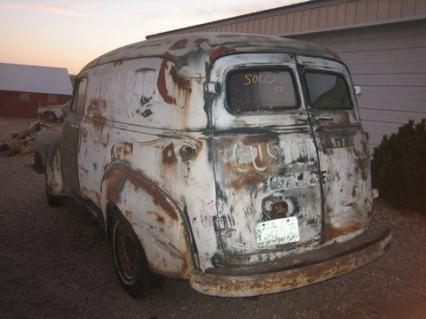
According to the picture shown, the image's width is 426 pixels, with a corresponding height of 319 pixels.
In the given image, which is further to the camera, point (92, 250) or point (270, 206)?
point (92, 250)

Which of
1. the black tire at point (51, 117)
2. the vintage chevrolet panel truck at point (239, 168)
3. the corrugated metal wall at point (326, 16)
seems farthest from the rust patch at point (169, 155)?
the black tire at point (51, 117)

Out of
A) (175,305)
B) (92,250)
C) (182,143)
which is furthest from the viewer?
(92,250)

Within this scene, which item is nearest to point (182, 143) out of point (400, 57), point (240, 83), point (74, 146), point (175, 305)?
point (240, 83)

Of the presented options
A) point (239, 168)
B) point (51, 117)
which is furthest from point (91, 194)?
point (51, 117)

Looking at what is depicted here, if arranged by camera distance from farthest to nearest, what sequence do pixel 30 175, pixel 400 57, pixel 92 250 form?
pixel 30 175, pixel 400 57, pixel 92 250

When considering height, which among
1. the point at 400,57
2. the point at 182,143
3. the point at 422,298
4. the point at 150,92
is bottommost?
the point at 422,298

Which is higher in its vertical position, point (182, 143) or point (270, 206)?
point (182, 143)

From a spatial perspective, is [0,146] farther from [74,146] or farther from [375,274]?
[375,274]

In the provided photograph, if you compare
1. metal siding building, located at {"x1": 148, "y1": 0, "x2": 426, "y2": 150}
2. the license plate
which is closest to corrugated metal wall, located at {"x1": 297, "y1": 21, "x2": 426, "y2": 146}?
metal siding building, located at {"x1": 148, "y1": 0, "x2": 426, "y2": 150}

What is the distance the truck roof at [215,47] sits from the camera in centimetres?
332

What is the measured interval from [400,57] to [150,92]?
21.2 feet

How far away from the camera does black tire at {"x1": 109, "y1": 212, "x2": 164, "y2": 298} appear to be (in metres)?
3.73

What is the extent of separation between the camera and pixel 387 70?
869 cm

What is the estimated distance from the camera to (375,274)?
4.61 m
